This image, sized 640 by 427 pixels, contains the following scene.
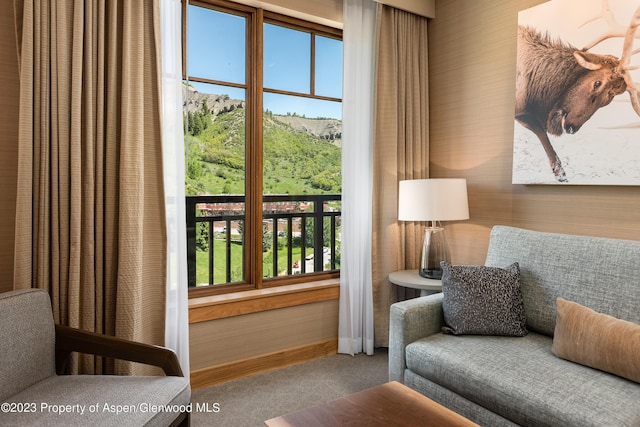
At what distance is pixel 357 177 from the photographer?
3.13 metres

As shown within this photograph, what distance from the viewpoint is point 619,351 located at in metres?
1.71

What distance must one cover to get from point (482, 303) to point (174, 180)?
5.75 ft

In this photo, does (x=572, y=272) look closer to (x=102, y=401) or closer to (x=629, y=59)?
(x=629, y=59)

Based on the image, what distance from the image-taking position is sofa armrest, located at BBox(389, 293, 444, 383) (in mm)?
2213

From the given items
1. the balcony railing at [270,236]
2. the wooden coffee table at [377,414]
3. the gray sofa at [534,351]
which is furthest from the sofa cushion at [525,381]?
the balcony railing at [270,236]

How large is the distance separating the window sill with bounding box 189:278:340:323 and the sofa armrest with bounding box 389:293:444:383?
85cm

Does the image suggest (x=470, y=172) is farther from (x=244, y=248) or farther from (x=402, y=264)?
(x=244, y=248)

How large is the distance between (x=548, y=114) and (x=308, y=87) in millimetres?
1563

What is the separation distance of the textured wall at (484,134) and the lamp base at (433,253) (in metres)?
0.31

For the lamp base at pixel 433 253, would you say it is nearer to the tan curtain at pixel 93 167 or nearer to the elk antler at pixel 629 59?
the elk antler at pixel 629 59

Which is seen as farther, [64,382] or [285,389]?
[285,389]

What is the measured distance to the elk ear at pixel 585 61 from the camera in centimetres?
237

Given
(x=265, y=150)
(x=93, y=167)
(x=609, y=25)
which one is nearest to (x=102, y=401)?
(x=93, y=167)

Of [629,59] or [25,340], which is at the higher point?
[629,59]
